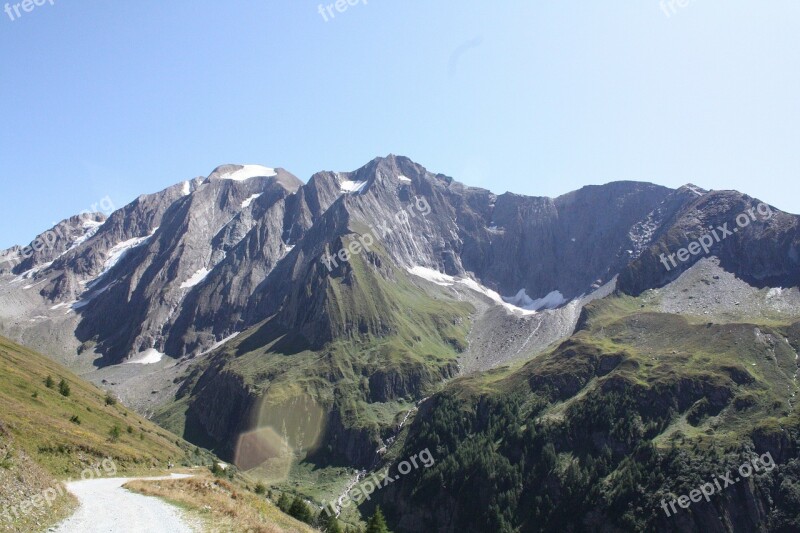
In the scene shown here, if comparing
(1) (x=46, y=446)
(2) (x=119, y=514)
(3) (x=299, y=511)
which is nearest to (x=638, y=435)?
(3) (x=299, y=511)

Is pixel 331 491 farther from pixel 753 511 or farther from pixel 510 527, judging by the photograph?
pixel 753 511

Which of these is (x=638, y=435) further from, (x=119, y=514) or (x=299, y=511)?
(x=119, y=514)

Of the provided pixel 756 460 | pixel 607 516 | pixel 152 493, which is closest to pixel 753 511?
pixel 756 460

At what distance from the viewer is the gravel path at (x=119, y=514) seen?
2887 cm

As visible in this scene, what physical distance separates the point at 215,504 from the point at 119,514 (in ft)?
20.1

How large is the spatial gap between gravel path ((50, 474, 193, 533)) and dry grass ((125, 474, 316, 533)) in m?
1.14

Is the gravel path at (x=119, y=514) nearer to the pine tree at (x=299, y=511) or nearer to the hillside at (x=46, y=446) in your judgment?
the hillside at (x=46, y=446)

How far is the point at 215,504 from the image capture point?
36156mm

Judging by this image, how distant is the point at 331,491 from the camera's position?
197m

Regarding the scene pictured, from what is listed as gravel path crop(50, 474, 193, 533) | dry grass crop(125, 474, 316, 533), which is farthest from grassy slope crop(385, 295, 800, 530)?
gravel path crop(50, 474, 193, 533)

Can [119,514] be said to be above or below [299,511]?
above

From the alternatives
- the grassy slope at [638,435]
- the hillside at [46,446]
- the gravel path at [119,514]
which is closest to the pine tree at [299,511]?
the hillside at [46,446]

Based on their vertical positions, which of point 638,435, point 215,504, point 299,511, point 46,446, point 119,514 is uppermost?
point 46,446

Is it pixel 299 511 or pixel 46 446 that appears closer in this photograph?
pixel 46 446
